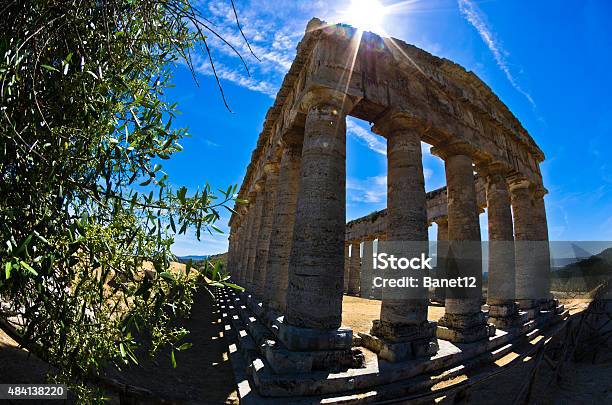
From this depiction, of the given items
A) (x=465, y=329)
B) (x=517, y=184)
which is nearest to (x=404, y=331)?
(x=465, y=329)

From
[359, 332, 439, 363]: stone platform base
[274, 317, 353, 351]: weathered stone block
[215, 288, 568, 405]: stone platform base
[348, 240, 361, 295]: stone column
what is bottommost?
[215, 288, 568, 405]: stone platform base

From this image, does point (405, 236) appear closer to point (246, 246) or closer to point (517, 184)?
point (517, 184)

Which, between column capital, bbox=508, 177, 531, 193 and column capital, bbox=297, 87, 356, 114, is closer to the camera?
column capital, bbox=297, 87, 356, 114

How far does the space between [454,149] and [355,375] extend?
8.66m

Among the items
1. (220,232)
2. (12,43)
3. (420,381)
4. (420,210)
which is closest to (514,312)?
(420,210)

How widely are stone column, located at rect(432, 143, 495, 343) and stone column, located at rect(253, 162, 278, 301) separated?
21.9 feet

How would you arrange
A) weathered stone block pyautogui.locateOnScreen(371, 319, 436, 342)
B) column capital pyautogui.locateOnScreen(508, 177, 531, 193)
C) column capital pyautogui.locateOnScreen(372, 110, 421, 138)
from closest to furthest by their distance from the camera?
weathered stone block pyautogui.locateOnScreen(371, 319, 436, 342)
column capital pyautogui.locateOnScreen(372, 110, 421, 138)
column capital pyautogui.locateOnScreen(508, 177, 531, 193)

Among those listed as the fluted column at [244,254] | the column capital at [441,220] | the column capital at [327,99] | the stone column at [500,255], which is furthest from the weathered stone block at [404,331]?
the column capital at [441,220]

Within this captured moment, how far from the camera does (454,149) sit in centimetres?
1072

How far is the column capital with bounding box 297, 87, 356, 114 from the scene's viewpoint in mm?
7855

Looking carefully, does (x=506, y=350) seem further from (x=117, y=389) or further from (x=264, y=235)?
(x=117, y=389)

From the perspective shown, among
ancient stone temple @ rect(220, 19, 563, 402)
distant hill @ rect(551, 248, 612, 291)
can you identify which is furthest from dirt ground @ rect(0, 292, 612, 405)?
distant hill @ rect(551, 248, 612, 291)

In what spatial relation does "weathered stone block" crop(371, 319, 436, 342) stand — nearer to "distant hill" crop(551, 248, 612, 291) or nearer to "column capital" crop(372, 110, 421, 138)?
"column capital" crop(372, 110, 421, 138)

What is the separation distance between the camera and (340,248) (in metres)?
6.95
